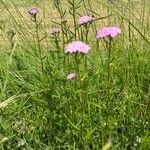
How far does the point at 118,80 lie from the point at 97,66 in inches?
→ 8.4

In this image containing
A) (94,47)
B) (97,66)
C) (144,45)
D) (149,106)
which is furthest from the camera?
(94,47)

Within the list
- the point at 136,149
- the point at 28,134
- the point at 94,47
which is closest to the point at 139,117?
the point at 136,149

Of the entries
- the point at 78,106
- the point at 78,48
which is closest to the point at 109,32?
the point at 78,48

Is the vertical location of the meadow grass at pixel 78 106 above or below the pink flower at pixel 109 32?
below

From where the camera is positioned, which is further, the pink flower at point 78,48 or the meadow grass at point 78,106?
the meadow grass at point 78,106

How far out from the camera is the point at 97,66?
273cm

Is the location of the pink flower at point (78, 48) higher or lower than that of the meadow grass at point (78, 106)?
higher

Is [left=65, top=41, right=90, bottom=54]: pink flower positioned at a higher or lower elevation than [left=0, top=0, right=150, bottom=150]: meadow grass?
A: higher

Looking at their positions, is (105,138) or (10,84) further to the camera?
(10,84)

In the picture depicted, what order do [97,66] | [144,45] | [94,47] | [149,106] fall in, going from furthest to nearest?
1. [94,47]
2. [144,45]
3. [97,66]
4. [149,106]

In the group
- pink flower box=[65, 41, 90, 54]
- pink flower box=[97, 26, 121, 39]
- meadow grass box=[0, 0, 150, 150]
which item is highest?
pink flower box=[97, 26, 121, 39]

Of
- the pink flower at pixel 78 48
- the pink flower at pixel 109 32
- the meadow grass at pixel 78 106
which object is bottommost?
the meadow grass at pixel 78 106

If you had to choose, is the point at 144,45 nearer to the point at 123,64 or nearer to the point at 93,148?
the point at 123,64

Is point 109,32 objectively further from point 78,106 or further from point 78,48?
point 78,106
